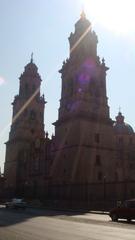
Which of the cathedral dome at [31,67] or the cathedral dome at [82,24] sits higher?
the cathedral dome at [82,24]

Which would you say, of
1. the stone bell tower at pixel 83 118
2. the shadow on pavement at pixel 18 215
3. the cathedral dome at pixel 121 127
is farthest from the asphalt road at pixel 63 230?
the cathedral dome at pixel 121 127

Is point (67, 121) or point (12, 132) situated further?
point (12, 132)

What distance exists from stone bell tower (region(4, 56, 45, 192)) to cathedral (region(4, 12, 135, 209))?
196mm

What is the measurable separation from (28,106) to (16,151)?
360 inches

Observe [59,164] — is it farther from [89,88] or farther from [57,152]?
[89,88]

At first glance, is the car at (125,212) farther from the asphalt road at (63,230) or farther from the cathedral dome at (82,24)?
the cathedral dome at (82,24)

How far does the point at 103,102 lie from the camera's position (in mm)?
61000

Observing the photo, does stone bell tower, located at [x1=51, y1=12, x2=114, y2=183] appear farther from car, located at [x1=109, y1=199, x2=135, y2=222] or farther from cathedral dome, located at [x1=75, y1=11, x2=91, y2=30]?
car, located at [x1=109, y1=199, x2=135, y2=222]

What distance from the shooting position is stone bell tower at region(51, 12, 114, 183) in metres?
55.6

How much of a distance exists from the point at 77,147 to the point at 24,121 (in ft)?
77.8

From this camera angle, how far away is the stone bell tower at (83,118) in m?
55.6

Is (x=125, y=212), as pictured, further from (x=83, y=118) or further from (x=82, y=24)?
(x=82, y=24)

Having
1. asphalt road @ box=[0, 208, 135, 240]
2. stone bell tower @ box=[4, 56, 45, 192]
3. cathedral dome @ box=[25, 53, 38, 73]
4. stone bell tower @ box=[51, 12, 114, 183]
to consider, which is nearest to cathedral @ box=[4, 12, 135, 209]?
stone bell tower @ box=[51, 12, 114, 183]

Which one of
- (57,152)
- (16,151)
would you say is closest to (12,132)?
(16,151)
